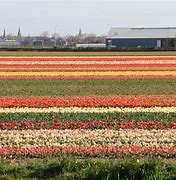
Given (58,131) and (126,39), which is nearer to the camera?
(58,131)

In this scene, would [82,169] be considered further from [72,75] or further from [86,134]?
[72,75]

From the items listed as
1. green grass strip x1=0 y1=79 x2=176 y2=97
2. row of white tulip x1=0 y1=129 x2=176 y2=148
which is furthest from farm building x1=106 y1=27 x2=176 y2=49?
row of white tulip x1=0 y1=129 x2=176 y2=148

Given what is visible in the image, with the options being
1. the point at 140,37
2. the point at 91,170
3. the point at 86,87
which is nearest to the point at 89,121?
the point at 91,170

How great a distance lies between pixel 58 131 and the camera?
13.2m

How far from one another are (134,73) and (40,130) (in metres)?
18.7

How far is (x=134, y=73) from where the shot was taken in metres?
31.5

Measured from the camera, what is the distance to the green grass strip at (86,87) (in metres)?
22.4

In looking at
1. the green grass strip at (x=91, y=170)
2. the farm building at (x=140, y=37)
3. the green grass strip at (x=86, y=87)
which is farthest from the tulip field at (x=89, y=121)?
the farm building at (x=140, y=37)

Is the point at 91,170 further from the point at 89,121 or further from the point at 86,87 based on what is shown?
the point at 86,87

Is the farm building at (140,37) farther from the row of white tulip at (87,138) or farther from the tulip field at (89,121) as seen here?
the row of white tulip at (87,138)

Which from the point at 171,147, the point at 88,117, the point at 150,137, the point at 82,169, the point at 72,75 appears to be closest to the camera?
the point at 82,169

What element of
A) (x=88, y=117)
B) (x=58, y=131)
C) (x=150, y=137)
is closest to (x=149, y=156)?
(x=150, y=137)

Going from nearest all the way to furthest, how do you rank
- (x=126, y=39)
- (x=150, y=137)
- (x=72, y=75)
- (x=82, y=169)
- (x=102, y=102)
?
1. (x=82, y=169)
2. (x=150, y=137)
3. (x=102, y=102)
4. (x=72, y=75)
5. (x=126, y=39)

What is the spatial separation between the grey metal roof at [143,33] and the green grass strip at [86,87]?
86922mm
